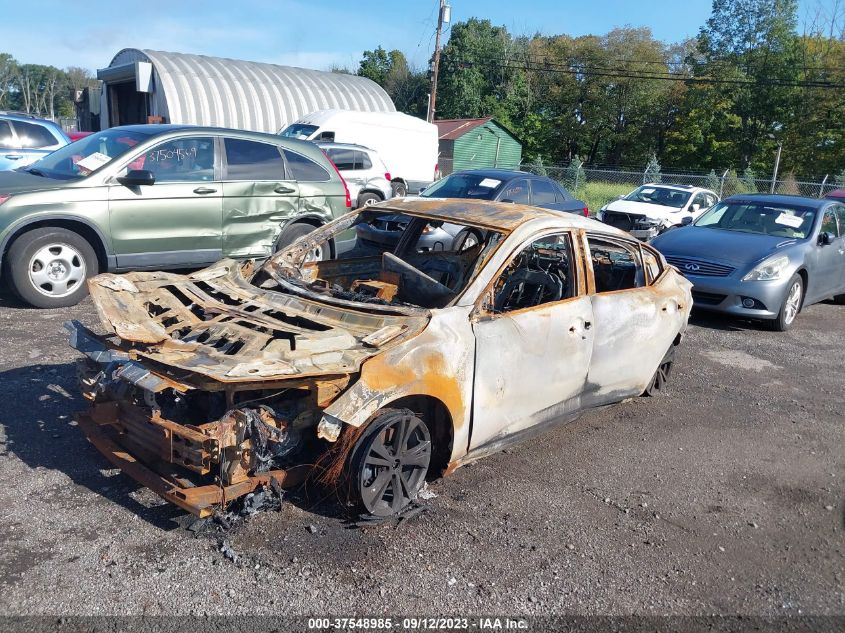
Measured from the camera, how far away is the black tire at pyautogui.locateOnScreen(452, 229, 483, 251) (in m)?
5.80

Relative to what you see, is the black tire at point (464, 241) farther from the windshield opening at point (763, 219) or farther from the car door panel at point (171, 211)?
the windshield opening at point (763, 219)

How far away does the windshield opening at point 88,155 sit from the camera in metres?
7.22

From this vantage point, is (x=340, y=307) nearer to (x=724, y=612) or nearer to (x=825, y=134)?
(x=724, y=612)

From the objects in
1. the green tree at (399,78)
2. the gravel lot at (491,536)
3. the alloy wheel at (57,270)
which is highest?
the green tree at (399,78)

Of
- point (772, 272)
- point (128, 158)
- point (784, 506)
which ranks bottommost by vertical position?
point (784, 506)

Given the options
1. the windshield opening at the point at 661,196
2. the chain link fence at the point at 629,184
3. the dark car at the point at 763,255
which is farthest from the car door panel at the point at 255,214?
the chain link fence at the point at 629,184

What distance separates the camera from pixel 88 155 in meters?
7.40

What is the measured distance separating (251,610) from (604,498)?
2.21 m

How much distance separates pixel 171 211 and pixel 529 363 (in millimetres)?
4773

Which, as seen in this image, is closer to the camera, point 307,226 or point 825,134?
point 307,226

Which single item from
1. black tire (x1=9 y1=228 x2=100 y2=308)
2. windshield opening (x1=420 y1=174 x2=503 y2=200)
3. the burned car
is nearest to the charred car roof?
the burned car

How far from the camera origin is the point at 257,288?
4.46 m

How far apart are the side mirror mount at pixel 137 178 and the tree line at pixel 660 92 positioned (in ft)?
131

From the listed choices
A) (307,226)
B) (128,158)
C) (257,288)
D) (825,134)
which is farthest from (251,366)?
(825,134)
